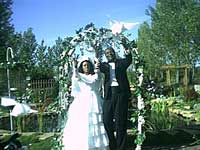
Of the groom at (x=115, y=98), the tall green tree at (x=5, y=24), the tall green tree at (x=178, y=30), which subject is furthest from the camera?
the tall green tree at (x=5, y=24)

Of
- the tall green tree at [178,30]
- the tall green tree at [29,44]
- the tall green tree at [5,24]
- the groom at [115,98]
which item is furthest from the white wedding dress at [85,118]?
the tall green tree at [29,44]

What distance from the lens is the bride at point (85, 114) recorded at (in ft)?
28.3

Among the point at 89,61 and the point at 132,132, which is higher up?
the point at 89,61

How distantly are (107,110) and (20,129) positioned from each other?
507 centimetres

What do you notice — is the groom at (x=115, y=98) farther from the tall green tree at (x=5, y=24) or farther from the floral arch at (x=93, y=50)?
the tall green tree at (x=5, y=24)

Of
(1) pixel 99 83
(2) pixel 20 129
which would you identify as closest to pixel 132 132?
(1) pixel 99 83

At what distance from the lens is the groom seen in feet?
30.1

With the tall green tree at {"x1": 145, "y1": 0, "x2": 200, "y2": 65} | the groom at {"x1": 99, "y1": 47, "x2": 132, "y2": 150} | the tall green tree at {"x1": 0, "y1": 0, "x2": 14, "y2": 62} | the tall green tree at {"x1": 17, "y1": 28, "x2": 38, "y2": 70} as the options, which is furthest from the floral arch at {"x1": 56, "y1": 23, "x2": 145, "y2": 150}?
the tall green tree at {"x1": 17, "y1": 28, "x2": 38, "y2": 70}

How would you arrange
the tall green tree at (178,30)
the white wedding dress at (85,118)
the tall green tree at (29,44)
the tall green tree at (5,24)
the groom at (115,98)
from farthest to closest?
1. the tall green tree at (29,44)
2. the tall green tree at (5,24)
3. the tall green tree at (178,30)
4. the groom at (115,98)
5. the white wedding dress at (85,118)

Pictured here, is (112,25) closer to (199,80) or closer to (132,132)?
(132,132)

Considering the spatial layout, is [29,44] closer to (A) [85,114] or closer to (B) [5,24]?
(B) [5,24]

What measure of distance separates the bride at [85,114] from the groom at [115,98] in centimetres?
28

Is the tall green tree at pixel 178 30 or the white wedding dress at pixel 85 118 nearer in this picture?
the white wedding dress at pixel 85 118

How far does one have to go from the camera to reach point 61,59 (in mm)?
9492
